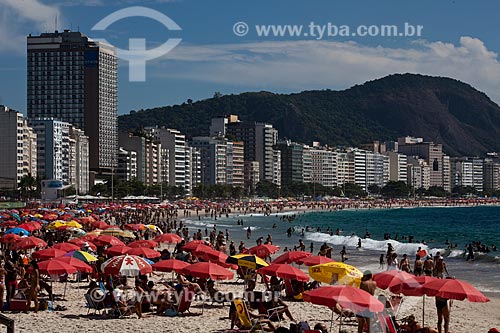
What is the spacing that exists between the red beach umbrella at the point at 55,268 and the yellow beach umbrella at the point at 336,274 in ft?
18.3

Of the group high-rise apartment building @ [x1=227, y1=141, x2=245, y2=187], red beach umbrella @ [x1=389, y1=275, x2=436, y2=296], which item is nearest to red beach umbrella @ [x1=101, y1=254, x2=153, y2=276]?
red beach umbrella @ [x1=389, y1=275, x2=436, y2=296]

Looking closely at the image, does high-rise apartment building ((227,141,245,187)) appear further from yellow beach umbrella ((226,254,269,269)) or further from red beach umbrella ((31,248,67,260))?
yellow beach umbrella ((226,254,269,269))

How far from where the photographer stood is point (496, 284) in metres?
26.8

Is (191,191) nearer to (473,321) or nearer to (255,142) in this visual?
(255,142)

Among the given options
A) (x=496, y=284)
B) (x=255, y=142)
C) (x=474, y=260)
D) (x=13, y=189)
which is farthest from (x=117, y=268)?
(x=255, y=142)

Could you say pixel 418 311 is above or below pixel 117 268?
below

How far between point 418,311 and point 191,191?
148 metres

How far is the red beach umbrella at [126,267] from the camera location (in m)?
17.7

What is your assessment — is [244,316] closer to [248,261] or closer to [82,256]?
[248,261]

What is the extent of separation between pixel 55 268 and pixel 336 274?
20.9 ft

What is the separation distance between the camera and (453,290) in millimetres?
14375

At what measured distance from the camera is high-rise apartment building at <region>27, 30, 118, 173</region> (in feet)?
479

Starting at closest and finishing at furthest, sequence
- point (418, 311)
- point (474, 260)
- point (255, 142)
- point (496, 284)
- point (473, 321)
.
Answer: point (473, 321) < point (418, 311) < point (496, 284) < point (474, 260) < point (255, 142)

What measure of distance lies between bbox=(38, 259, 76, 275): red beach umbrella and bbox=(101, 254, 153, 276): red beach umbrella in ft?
2.62
